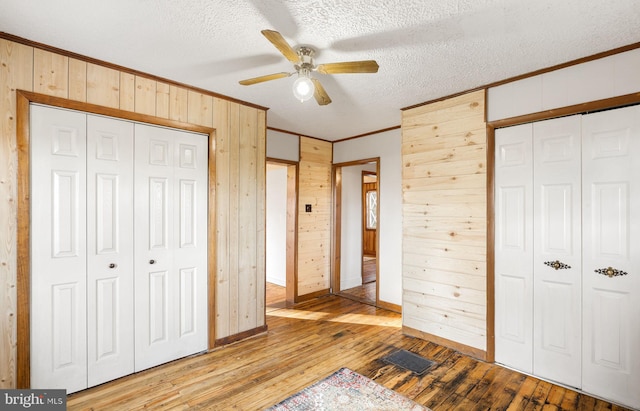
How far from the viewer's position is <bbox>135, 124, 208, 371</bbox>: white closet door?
8.96 ft

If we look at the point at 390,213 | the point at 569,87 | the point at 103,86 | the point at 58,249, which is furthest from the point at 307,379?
the point at 569,87

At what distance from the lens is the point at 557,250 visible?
8.38 ft

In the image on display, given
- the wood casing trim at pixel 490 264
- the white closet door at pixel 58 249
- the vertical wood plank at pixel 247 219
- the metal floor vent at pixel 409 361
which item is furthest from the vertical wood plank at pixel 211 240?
the wood casing trim at pixel 490 264

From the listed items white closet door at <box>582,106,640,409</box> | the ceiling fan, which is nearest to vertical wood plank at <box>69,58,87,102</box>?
the ceiling fan

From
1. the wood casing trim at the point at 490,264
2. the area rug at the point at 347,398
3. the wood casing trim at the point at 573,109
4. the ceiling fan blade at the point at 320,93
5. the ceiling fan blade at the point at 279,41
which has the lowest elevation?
the area rug at the point at 347,398

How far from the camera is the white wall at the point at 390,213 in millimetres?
4336

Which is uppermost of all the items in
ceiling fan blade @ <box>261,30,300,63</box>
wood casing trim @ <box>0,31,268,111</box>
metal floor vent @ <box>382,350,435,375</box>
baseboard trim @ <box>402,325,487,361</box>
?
wood casing trim @ <box>0,31,268,111</box>

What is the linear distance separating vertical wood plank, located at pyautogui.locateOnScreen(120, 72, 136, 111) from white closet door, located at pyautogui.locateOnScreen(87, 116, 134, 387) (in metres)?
0.14

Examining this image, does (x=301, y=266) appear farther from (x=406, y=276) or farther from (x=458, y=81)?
(x=458, y=81)

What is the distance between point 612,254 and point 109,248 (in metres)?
3.96

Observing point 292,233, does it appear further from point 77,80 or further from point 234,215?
point 77,80

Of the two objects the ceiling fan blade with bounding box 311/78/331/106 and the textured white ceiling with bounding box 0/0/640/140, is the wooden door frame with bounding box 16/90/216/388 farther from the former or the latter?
the ceiling fan blade with bounding box 311/78/331/106

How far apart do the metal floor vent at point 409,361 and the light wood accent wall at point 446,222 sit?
0.43 meters

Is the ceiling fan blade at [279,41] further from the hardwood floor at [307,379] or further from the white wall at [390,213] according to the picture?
the white wall at [390,213]
